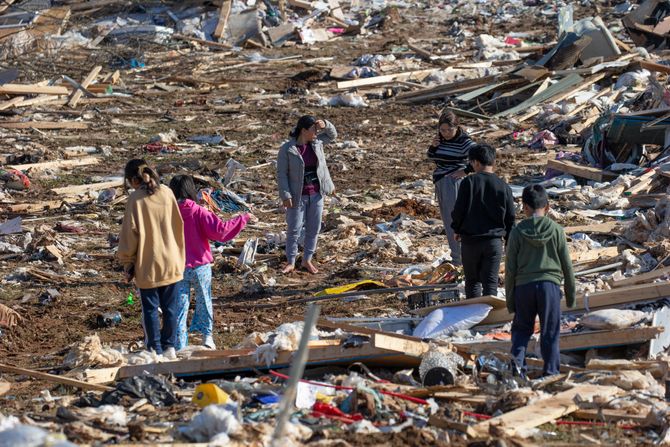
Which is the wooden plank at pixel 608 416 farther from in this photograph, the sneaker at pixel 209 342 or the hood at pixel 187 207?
the hood at pixel 187 207

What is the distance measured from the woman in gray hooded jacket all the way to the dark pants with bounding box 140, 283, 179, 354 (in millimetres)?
2909

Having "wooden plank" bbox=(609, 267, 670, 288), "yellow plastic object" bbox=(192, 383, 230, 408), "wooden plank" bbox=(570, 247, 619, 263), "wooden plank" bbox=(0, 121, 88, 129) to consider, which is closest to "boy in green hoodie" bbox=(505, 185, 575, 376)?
"yellow plastic object" bbox=(192, 383, 230, 408)

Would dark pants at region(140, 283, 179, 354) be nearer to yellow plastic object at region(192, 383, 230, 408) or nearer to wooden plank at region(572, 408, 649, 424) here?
yellow plastic object at region(192, 383, 230, 408)

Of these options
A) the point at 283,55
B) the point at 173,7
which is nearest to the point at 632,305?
the point at 283,55

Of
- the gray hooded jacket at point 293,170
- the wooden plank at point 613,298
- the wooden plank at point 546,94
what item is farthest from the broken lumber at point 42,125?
the wooden plank at point 613,298

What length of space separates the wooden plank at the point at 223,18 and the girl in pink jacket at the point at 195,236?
22830 mm

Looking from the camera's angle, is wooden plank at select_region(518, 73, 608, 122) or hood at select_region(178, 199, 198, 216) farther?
wooden plank at select_region(518, 73, 608, 122)

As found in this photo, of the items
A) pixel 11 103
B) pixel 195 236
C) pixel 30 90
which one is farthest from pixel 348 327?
pixel 30 90

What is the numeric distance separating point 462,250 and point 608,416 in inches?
103

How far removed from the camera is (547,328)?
689 cm

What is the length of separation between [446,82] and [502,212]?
15457 millimetres

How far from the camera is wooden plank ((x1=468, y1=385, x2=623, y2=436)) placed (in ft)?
19.2

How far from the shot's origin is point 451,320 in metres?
8.17

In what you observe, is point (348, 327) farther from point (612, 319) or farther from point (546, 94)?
point (546, 94)
